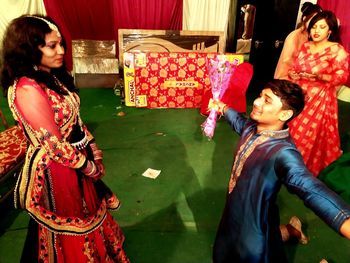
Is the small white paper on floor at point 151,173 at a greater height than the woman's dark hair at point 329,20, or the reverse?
the woman's dark hair at point 329,20

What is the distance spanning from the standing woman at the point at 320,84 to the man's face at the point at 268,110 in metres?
1.89

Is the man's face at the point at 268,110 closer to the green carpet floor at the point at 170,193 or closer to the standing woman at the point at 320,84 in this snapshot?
the green carpet floor at the point at 170,193

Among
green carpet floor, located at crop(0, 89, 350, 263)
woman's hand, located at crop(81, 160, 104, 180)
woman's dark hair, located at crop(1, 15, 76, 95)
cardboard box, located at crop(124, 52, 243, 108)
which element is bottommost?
green carpet floor, located at crop(0, 89, 350, 263)

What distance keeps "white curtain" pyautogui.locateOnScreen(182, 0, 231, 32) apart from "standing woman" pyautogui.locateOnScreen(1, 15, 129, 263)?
17.3ft

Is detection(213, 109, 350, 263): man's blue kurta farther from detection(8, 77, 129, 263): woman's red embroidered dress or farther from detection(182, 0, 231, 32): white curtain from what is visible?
detection(182, 0, 231, 32): white curtain

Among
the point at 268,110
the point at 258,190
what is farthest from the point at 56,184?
the point at 268,110

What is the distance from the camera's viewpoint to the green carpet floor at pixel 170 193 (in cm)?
260

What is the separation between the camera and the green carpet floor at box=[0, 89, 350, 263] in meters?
2.60

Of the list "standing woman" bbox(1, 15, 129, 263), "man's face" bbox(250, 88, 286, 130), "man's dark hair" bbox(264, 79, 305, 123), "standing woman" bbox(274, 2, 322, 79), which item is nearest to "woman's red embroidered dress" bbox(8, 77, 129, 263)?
"standing woman" bbox(1, 15, 129, 263)

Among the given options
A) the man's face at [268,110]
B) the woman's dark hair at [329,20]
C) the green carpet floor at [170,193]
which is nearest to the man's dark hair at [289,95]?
the man's face at [268,110]

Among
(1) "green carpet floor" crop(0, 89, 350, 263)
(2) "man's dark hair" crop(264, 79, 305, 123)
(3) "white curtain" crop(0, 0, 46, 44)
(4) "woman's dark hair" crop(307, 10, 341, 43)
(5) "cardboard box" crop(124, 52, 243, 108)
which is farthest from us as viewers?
(3) "white curtain" crop(0, 0, 46, 44)

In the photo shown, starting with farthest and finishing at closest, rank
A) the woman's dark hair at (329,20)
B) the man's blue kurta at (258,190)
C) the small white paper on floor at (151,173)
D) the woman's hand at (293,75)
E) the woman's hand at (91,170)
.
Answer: the small white paper on floor at (151,173) < the woman's hand at (293,75) < the woman's dark hair at (329,20) < the woman's hand at (91,170) < the man's blue kurta at (258,190)

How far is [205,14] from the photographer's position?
21.4 feet

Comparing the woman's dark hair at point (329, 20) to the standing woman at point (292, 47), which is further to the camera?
the standing woman at point (292, 47)
